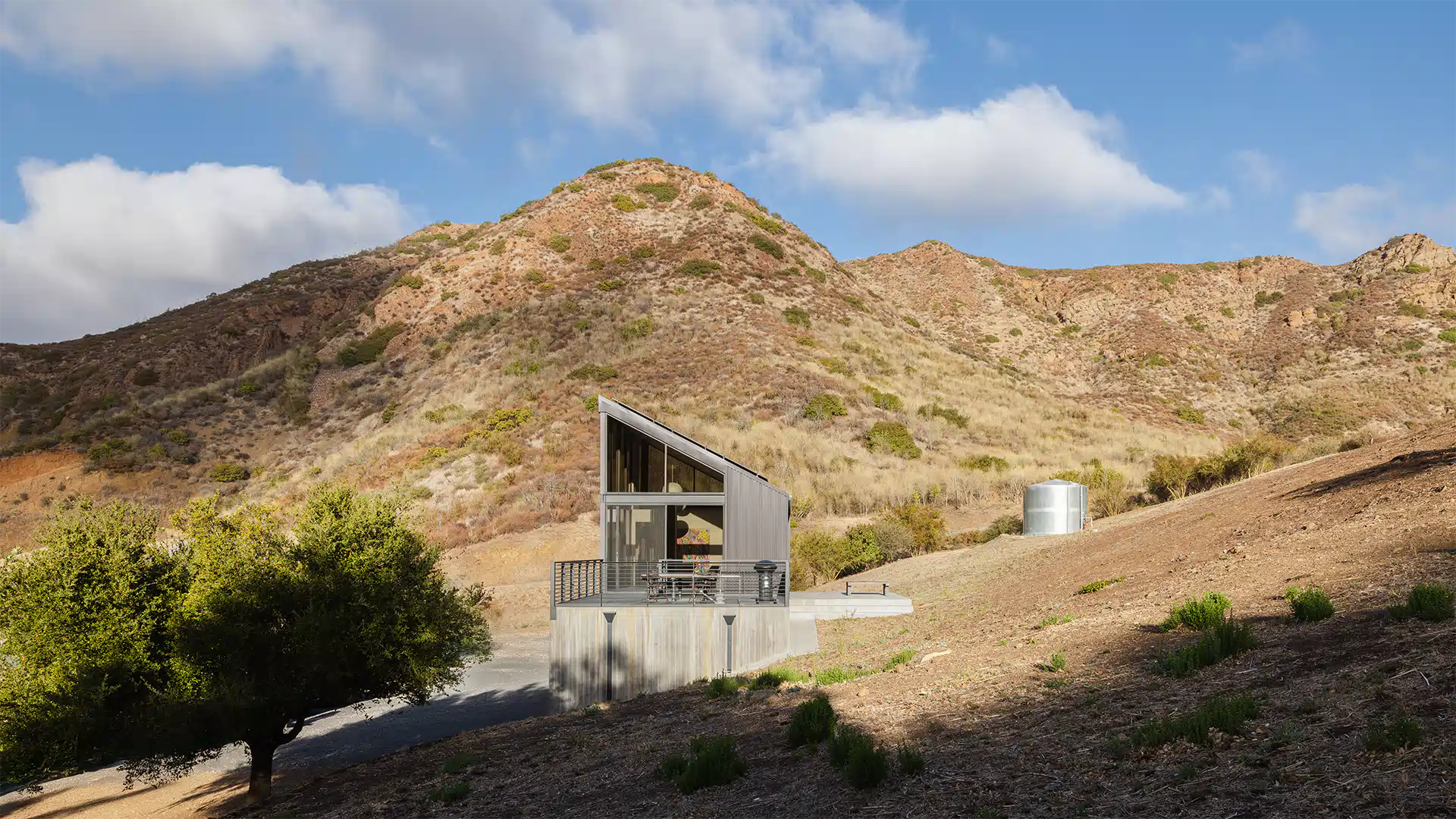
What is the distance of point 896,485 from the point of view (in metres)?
44.4

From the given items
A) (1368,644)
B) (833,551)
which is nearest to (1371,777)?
(1368,644)

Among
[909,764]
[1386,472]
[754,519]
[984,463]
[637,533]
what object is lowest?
[909,764]

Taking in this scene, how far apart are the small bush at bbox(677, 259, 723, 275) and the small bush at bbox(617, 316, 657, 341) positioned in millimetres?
9296

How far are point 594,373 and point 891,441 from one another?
19981 mm

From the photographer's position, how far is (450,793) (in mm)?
11945

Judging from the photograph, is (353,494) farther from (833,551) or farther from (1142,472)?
(1142,472)

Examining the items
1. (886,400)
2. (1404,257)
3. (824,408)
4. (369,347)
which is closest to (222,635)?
(824,408)

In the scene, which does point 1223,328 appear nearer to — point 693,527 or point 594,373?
point 594,373

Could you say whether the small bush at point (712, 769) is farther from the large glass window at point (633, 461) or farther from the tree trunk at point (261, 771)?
the large glass window at point (633, 461)

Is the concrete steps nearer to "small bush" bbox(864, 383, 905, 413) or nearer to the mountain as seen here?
the mountain

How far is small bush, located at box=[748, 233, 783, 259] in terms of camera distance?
76.4 metres

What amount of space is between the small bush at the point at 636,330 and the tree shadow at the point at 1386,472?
4544 cm

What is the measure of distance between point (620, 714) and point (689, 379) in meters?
39.8

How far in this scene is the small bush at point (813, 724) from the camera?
10.3 m
